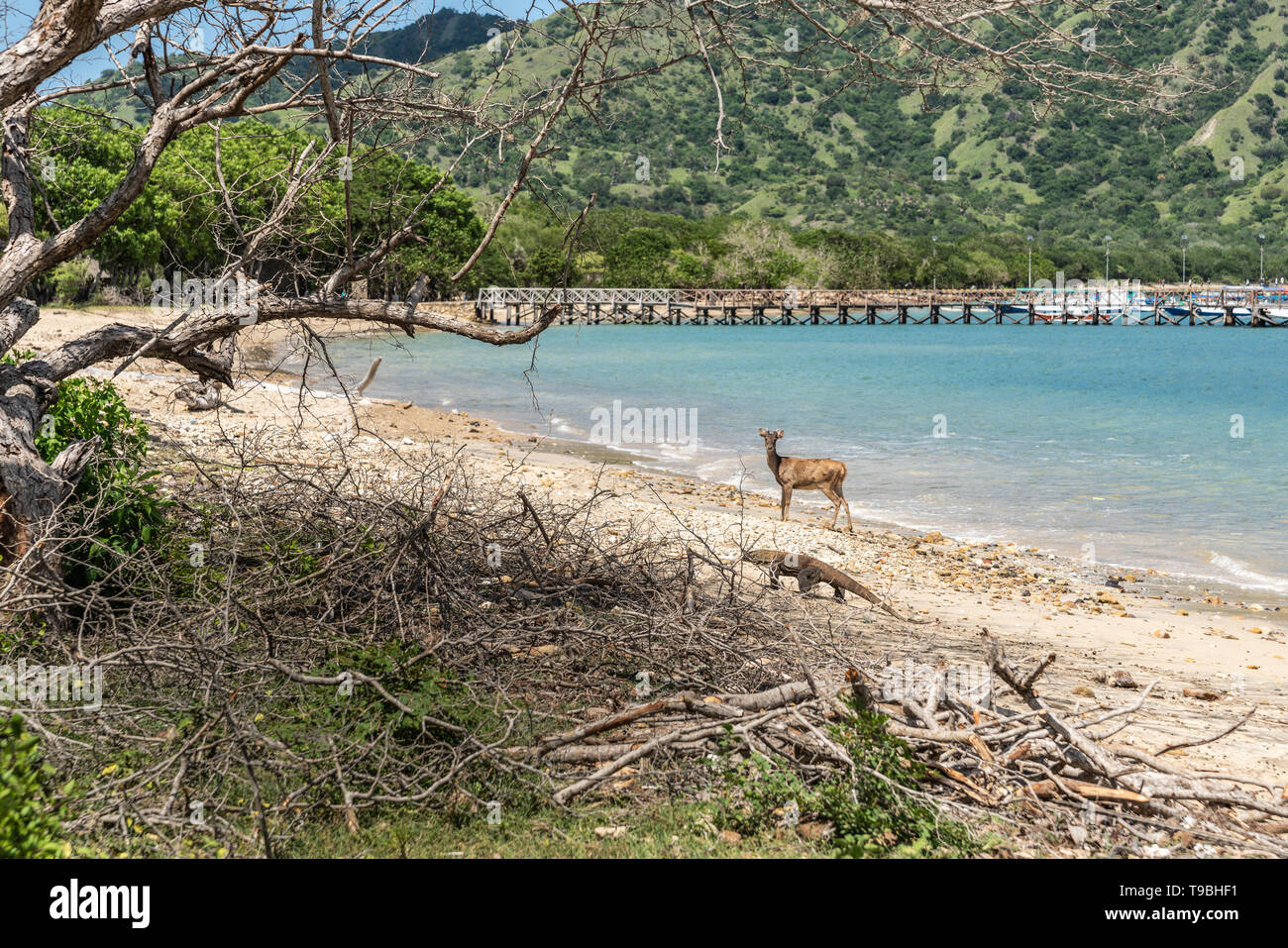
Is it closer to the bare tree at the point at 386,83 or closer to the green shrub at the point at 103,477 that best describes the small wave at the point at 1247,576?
the bare tree at the point at 386,83

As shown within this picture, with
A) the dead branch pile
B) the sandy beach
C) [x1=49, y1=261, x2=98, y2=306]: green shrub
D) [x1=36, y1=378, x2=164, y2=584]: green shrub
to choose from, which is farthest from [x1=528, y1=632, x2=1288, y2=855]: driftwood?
[x1=49, y1=261, x2=98, y2=306]: green shrub

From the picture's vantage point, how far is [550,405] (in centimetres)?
3003

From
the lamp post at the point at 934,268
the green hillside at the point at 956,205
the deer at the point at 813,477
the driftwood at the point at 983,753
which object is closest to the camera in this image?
the driftwood at the point at 983,753

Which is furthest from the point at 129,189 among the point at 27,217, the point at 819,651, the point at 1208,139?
the point at 1208,139

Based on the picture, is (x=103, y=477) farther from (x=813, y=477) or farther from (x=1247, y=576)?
(x=1247, y=576)

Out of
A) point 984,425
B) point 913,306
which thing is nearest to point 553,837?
point 984,425

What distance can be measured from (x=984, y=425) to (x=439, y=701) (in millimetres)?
26011

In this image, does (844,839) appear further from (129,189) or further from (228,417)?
(228,417)

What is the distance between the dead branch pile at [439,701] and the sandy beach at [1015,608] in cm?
65

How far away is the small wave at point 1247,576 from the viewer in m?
11.3

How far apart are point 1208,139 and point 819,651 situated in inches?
4399

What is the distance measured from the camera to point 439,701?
190 inches

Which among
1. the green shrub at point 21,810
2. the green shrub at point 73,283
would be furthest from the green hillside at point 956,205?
the green shrub at point 73,283

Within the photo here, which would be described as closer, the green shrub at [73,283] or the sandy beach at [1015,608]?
the sandy beach at [1015,608]
